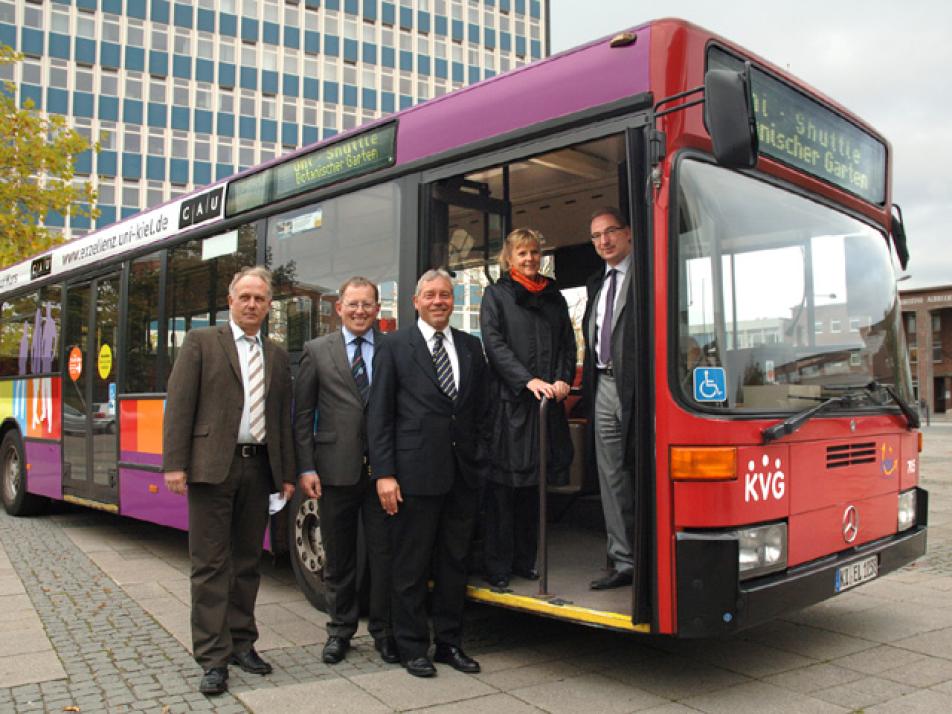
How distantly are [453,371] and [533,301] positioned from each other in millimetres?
662

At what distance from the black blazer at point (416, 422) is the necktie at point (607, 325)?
0.74m

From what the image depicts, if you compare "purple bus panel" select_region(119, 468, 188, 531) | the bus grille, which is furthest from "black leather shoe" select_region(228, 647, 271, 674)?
the bus grille

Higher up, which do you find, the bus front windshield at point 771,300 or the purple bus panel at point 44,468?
the bus front windshield at point 771,300

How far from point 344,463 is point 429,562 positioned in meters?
0.66

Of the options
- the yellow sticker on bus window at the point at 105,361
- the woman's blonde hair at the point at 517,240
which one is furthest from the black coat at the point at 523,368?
the yellow sticker on bus window at the point at 105,361

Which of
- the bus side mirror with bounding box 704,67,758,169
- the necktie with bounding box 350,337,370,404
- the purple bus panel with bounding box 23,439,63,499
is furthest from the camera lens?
the purple bus panel with bounding box 23,439,63,499

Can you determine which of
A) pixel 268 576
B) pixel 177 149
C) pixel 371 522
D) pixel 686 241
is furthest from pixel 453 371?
pixel 177 149

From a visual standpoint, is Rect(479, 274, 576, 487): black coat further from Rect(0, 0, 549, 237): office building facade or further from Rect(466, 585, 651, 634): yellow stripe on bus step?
Rect(0, 0, 549, 237): office building facade

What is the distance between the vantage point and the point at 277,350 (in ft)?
15.5

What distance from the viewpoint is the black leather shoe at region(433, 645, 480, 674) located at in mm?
4562

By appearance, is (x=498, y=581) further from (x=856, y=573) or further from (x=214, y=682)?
(x=856, y=573)

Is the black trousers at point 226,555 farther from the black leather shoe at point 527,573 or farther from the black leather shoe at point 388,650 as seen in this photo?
the black leather shoe at point 527,573

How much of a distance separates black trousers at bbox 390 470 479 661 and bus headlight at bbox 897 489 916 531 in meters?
2.44

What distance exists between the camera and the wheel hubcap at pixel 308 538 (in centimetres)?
580
